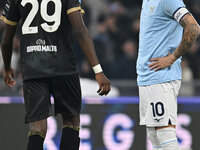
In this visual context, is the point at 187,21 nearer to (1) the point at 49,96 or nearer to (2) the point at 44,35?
(2) the point at 44,35

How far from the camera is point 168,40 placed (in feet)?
13.8

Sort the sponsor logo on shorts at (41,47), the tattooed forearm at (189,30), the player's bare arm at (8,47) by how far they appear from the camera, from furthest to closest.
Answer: the player's bare arm at (8,47), the sponsor logo on shorts at (41,47), the tattooed forearm at (189,30)

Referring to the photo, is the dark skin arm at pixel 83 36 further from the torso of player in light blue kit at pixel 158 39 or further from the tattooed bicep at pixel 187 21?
the tattooed bicep at pixel 187 21

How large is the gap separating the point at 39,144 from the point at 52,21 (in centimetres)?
94

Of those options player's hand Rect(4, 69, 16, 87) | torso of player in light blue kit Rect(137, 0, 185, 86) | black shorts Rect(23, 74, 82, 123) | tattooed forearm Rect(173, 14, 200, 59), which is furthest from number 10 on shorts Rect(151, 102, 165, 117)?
player's hand Rect(4, 69, 16, 87)

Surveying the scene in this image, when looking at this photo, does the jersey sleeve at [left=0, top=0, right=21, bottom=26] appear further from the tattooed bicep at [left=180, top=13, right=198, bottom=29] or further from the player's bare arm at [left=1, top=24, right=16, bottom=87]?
the tattooed bicep at [left=180, top=13, right=198, bottom=29]

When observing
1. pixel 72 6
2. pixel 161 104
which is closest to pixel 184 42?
pixel 161 104

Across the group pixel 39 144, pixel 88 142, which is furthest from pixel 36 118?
pixel 88 142

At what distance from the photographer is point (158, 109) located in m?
4.19

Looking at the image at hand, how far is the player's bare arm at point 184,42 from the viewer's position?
3977mm

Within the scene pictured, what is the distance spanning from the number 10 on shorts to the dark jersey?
0.74 m

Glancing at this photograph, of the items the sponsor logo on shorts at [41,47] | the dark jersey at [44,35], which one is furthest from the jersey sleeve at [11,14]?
the sponsor logo on shorts at [41,47]

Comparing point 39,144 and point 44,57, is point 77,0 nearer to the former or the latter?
point 44,57

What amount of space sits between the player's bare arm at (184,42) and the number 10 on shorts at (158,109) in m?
0.28
